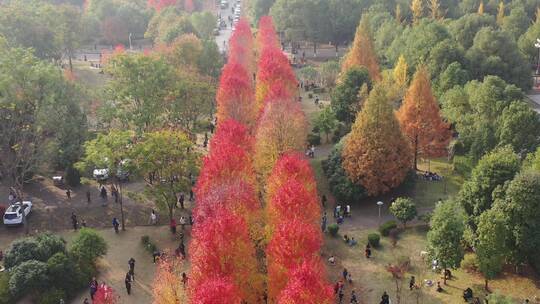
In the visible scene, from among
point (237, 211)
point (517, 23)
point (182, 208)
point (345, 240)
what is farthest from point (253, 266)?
point (517, 23)

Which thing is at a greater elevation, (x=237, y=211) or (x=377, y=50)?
(x=377, y=50)

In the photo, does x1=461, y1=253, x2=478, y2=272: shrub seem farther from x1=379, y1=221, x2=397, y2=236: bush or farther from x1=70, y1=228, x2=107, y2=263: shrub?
Result: x1=70, y1=228, x2=107, y2=263: shrub

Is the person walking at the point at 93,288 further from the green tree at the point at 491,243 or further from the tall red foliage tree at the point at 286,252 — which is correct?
the green tree at the point at 491,243

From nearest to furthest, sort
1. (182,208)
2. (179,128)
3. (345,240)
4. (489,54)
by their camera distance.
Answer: (345,240)
(182,208)
(179,128)
(489,54)

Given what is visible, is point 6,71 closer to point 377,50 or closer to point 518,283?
point 518,283

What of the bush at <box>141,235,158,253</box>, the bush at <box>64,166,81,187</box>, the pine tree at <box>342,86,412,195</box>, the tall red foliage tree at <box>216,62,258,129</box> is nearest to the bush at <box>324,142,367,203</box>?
the pine tree at <box>342,86,412,195</box>

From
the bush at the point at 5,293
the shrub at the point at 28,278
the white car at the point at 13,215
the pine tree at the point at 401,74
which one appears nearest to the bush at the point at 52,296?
the shrub at the point at 28,278
